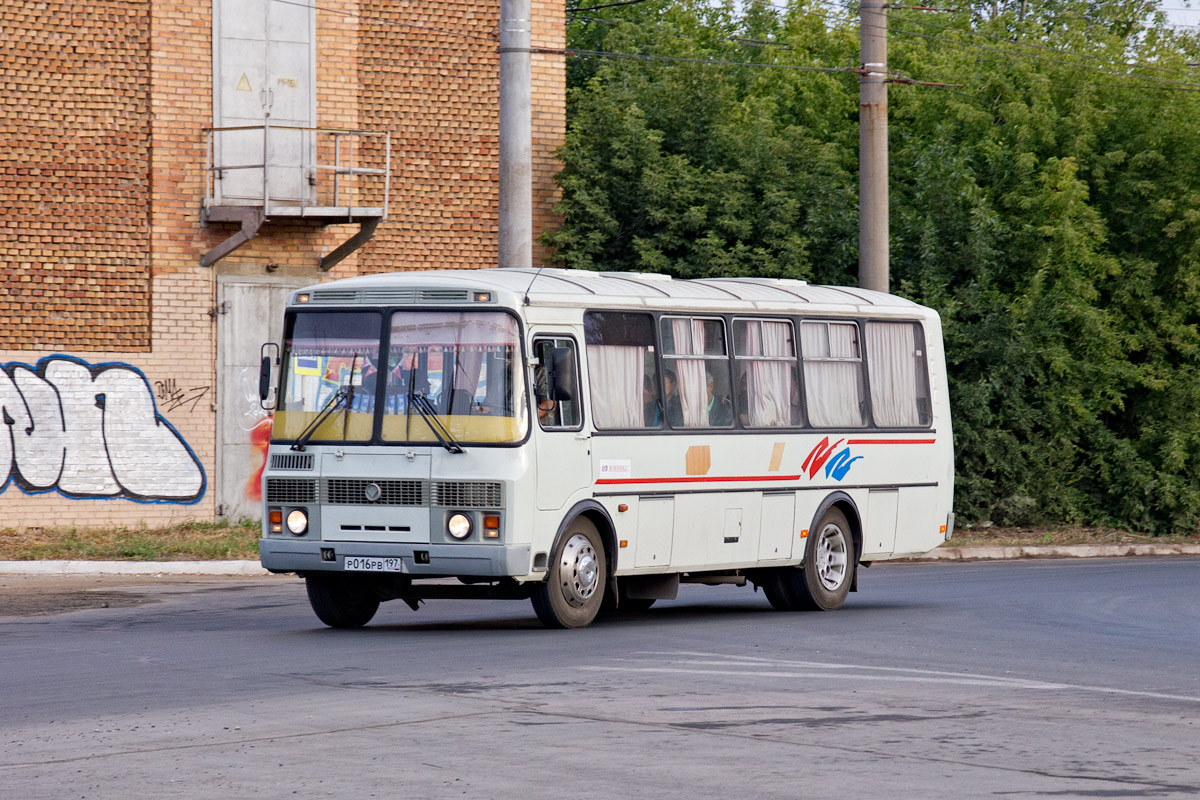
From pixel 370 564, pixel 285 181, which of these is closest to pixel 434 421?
pixel 370 564

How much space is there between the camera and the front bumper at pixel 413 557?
1305 centimetres

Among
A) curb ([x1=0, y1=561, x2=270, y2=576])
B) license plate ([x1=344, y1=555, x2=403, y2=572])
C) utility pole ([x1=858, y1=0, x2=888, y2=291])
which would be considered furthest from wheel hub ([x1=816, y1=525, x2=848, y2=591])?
utility pole ([x1=858, y1=0, x2=888, y2=291])

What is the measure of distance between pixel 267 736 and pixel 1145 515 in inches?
861

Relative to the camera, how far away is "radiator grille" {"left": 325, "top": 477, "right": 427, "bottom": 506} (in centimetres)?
1336

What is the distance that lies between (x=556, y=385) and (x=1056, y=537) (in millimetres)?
15574

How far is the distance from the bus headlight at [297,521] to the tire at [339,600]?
528 millimetres

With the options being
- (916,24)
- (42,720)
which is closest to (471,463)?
(42,720)

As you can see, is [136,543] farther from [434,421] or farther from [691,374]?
[434,421]

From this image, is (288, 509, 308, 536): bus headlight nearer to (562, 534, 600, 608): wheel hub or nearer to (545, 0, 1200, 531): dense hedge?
(562, 534, 600, 608): wheel hub

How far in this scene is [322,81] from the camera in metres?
24.6

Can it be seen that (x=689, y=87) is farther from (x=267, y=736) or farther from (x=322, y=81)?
(x=267, y=736)

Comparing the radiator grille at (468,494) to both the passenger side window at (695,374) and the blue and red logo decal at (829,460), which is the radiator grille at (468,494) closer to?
the passenger side window at (695,374)

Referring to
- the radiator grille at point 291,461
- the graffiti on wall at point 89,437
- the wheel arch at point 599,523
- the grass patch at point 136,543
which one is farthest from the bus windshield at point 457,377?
the graffiti on wall at point 89,437

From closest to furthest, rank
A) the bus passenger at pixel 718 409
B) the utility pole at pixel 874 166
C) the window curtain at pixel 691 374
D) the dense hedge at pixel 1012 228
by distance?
1. the window curtain at pixel 691 374
2. the bus passenger at pixel 718 409
3. the utility pole at pixel 874 166
4. the dense hedge at pixel 1012 228
